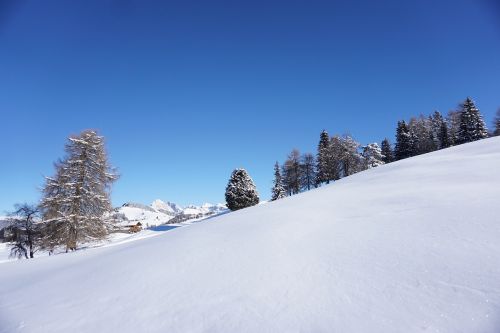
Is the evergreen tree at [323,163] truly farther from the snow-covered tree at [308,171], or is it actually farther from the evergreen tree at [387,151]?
the evergreen tree at [387,151]

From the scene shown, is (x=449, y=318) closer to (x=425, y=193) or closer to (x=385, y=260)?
(x=385, y=260)

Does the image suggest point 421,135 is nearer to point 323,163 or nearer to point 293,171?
point 323,163

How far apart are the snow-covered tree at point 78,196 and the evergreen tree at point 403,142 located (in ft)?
150

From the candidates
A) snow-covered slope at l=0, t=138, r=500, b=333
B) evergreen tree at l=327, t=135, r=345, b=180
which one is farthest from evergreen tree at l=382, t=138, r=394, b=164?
snow-covered slope at l=0, t=138, r=500, b=333

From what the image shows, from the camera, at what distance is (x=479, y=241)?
4.45 m

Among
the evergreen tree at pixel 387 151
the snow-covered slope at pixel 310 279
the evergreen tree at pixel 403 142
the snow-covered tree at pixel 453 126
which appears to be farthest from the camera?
the evergreen tree at pixel 387 151

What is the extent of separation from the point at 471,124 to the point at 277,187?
3291 cm

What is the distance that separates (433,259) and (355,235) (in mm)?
1610

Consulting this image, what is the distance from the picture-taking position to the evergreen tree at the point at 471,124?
1871 inches

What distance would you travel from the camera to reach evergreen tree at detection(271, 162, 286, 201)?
181ft

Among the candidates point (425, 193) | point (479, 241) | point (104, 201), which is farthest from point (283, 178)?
point (479, 241)

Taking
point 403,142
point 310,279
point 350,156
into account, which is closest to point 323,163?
point 350,156

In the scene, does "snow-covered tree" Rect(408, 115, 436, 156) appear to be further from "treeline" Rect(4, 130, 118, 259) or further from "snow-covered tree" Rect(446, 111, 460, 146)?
"treeline" Rect(4, 130, 118, 259)

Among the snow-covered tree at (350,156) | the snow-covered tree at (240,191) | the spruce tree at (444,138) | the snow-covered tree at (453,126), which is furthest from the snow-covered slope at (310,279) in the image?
the snow-covered tree at (453,126)
